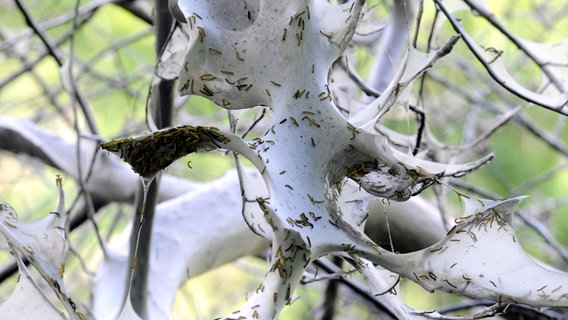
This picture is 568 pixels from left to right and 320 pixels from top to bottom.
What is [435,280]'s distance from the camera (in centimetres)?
32

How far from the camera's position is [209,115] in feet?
4.25

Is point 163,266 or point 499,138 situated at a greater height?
point 163,266

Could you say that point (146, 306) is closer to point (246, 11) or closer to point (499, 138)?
point (246, 11)

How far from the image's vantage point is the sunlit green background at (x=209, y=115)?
1.39 metres

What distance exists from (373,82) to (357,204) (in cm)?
67

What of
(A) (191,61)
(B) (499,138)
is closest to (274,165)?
(A) (191,61)

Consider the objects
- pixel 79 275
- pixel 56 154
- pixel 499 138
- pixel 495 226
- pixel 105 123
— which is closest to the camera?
pixel 495 226

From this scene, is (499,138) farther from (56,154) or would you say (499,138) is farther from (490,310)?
(490,310)

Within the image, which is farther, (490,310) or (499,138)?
(499,138)

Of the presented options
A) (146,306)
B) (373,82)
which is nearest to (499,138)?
(373,82)

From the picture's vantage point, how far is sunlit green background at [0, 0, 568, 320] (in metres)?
1.39

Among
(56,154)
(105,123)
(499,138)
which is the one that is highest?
(56,154)

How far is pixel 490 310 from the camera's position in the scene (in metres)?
0.35

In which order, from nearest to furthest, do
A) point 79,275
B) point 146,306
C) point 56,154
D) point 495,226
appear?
1. point 495,226
2. point 146,306
3. point 56,154
4. point 79,275
